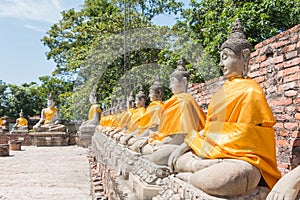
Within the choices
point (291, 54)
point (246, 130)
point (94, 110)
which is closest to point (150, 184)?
point (246, 130)

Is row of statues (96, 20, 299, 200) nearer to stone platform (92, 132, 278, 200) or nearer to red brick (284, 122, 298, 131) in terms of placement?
stone platform (92, 132, 278, 200)

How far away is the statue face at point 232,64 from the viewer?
292cm

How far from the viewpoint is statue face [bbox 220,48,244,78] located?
9.57 ft

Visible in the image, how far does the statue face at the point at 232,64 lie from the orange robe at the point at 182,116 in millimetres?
1112

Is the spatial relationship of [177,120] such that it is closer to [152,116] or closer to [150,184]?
[150,184]

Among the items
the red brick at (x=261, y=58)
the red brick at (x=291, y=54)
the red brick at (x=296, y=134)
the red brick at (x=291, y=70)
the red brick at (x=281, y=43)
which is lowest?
the red brick at (x=296, y=134)

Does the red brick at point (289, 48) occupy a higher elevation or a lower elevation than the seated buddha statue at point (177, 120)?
higher

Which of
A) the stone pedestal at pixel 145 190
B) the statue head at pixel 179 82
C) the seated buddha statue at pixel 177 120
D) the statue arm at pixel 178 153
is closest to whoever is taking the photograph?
the statue arm at pixel 178 153

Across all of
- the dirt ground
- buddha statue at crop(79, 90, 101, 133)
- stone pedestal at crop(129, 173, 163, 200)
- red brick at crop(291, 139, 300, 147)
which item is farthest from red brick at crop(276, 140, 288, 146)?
buddha statue at crop(79, 90, 101, 133)

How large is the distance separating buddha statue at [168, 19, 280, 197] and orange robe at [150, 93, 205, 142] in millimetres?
930

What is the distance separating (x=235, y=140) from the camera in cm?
263

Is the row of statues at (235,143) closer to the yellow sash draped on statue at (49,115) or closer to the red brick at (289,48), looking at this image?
the red brick at (289,48)

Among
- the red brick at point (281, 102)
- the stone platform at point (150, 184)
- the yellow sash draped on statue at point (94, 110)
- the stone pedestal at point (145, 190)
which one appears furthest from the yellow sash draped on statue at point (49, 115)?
the stone pedestal at point (145, 190)

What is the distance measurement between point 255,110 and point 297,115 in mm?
2144
